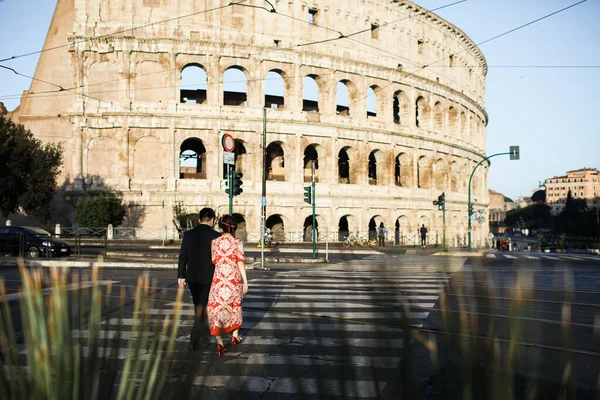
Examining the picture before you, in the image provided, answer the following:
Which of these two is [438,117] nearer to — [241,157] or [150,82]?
[241,157]

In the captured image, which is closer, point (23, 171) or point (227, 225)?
point (227, 225)

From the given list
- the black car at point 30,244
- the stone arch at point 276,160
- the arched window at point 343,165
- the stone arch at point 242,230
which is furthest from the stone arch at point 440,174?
the black car at point 30,244

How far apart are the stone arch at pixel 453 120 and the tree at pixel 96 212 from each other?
3318cm

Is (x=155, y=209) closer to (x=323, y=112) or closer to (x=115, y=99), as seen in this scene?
(x=115, y=99)

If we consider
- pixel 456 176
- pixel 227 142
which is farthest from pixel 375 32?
pixel 227 142

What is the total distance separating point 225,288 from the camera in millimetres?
6746

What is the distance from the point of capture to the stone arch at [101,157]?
123 ft

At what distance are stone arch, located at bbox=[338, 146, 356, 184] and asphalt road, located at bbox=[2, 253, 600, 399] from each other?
83.8 ft

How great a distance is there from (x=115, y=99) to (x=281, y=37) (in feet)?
41.3

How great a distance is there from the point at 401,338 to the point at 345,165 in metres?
47.5

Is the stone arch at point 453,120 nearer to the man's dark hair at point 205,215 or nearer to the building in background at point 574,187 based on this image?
the man's dark hair at point 205,215

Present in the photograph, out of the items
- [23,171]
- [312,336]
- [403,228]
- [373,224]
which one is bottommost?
[312,336]

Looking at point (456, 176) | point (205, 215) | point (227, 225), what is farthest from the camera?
point (456, 176)

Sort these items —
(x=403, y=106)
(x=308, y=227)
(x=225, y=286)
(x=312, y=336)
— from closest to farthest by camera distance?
(x=225, y=286)
(x=312, y=336)
(x=308, y=227)
(x=403, y=106)
